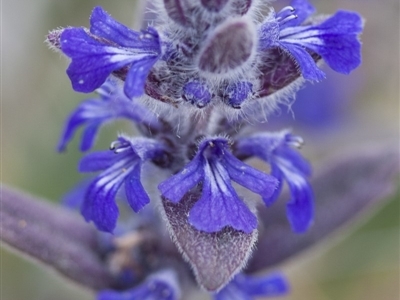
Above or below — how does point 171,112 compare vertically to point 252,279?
above

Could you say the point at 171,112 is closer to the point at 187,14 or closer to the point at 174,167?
the point at 174,167

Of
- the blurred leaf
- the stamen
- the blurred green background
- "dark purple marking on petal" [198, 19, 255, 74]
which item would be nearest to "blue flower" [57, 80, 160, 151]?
the stamen

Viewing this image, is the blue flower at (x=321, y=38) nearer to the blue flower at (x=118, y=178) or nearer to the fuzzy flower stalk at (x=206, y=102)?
the fuzzy flower stalk at (x=206, y=102)

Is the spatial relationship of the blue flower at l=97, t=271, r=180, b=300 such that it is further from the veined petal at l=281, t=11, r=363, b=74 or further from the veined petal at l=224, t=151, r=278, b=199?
the veined petal at l=281, t=11, r=363, b=74

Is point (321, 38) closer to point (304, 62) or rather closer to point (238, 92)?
point (304, 62)

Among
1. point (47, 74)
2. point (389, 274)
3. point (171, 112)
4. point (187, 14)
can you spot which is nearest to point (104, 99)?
point (171, 112)

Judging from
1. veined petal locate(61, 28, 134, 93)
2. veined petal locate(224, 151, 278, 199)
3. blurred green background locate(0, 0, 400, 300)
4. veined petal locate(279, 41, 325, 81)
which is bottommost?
blurred green background locate(0, 0, 400, 300)
